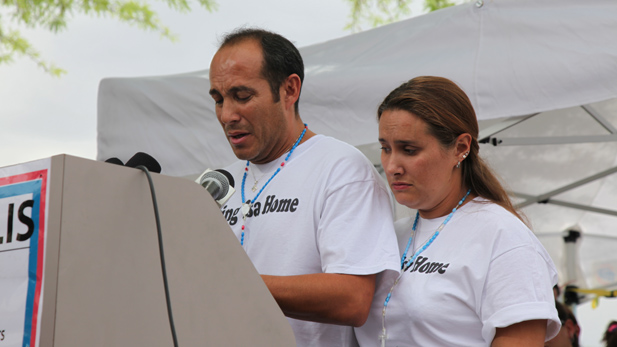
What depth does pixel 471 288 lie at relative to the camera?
5.25ft

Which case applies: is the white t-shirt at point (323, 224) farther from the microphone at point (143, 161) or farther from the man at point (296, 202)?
Result: the microphone at point (143, 161)

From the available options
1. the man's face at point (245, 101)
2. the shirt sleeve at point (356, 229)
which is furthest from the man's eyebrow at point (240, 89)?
the shirt sleeve at point (356, 229)

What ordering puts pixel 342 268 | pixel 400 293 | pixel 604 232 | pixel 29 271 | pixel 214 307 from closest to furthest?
1. pixel 29 271
2. pixel 214 307
3. pixel 342 268
4. pixel 400 293
5. pixel 604 232

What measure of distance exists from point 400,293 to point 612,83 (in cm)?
143

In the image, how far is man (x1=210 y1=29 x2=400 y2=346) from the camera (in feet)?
5.14

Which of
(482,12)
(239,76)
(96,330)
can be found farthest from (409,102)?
(482,12)

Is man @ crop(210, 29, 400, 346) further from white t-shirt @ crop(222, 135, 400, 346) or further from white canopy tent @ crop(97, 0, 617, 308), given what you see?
white canopy tent @ crop(97, 0, 617, 308)

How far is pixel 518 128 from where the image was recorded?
4234mm

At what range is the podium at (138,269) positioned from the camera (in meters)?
0.94

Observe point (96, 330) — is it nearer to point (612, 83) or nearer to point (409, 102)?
point (409, 102)

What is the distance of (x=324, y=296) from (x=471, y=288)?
0.36m

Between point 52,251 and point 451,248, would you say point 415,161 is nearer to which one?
point 451,248

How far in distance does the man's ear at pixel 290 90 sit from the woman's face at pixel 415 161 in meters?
0.31

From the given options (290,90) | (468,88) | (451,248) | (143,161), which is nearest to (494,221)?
(451,248)
